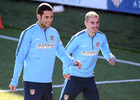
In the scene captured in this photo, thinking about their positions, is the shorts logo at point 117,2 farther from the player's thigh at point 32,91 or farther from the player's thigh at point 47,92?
the player's thigh at point 32,91

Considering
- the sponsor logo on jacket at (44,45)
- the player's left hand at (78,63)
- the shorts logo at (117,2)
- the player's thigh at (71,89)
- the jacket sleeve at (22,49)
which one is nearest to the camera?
the jacket sleeve at (22,49)

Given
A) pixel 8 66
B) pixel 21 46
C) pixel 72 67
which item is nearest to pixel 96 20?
pixel 72 67

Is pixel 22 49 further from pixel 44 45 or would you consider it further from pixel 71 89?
pixel 71 89

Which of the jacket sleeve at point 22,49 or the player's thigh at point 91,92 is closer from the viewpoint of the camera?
the jacket sleeve at point 22,49

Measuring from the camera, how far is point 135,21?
15.8m

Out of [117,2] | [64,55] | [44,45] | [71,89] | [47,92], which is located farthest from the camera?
[117,2]

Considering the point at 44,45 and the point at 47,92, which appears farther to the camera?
the point at 47,92

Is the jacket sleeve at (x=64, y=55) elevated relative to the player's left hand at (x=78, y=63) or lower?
elevated

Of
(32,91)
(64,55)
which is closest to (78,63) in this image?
(64,55)

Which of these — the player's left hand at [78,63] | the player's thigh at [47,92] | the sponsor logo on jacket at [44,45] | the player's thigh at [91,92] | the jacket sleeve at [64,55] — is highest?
the sponsor logo on jacket at [44,45]

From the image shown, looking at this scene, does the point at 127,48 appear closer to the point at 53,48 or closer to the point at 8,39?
the point at 8,39

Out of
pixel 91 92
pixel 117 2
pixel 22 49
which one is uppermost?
pixel 117 2

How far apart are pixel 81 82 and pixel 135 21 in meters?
9.53

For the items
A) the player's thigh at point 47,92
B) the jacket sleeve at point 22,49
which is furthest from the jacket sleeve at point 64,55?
the jacket sleeve at point 22,49
